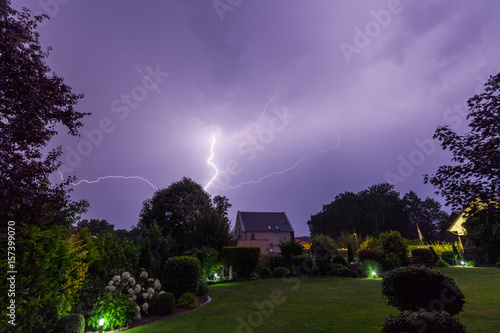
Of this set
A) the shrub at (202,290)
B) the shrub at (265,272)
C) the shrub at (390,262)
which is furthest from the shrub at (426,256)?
the shrub at (202,290)

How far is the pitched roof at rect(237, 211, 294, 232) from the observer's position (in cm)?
4431

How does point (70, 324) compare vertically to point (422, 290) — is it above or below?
below

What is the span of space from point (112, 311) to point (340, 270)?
14449 mm

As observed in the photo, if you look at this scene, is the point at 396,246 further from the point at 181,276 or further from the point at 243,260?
the point at 181,276

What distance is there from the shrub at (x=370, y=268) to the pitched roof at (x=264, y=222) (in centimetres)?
2917

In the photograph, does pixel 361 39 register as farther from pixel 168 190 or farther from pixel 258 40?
pixel 168 190

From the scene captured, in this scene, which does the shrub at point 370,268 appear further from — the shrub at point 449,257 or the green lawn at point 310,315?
the shrub at point 449,257

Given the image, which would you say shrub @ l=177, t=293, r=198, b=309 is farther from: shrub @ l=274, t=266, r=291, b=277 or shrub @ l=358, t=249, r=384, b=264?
shrub @ l=358, t=249, r=384, b=264

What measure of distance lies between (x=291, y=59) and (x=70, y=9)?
46.0 ft

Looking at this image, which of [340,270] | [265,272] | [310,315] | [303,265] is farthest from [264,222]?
[310,315]

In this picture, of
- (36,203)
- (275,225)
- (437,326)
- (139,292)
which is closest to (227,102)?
(139,292)

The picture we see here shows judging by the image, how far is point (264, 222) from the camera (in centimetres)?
4569

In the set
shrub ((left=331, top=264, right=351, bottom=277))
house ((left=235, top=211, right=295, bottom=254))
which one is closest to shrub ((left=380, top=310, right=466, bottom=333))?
shrub ((left=331, top=264, right=351, bottom=277))

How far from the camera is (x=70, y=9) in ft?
35.0
